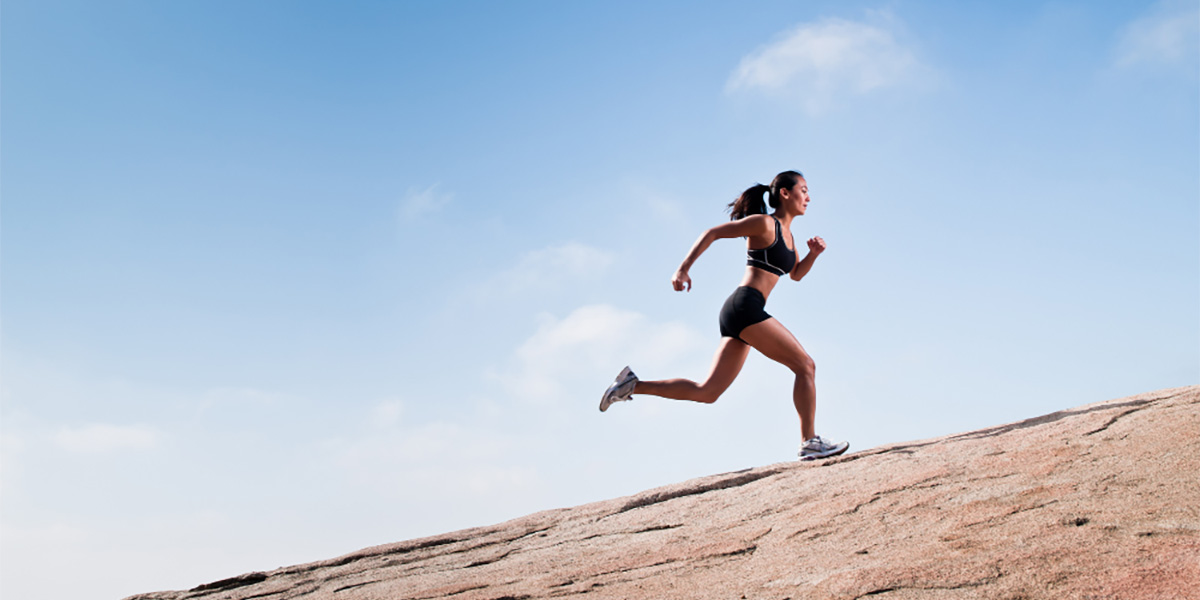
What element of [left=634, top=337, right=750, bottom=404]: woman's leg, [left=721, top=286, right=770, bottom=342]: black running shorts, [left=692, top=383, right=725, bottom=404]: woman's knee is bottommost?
[left=692, top=383, right=725, bottom=404]: woman's knee

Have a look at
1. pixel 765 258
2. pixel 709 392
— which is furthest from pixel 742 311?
pixel 709 392

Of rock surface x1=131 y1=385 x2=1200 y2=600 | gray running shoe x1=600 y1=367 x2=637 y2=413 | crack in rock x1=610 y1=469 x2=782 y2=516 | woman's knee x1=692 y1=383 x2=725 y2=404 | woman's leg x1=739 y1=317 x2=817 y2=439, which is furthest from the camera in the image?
gray running shoe x1=600 y1=367 x2=637 y2=413

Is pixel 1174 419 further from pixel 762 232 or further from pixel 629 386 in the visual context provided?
pixel 629 386

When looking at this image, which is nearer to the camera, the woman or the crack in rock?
the crack in rock

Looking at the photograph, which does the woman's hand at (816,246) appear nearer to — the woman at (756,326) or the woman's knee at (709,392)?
the woman at (756,326)

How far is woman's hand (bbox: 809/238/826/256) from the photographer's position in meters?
6.43

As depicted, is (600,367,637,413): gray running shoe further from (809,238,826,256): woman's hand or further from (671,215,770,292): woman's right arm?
(809,238,826,256): woman's hand

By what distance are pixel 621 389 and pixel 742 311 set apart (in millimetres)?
992

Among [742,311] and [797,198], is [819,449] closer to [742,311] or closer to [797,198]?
[742,311]

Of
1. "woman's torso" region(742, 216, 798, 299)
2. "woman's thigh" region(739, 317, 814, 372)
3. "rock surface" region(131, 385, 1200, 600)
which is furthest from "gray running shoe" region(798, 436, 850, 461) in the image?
"woman's torso" region(742, 216, 798, 299)

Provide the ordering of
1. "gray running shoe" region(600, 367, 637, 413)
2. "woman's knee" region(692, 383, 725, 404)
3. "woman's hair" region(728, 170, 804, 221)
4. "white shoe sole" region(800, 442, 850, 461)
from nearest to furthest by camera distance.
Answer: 1. "white shoe sole" region(800, 442, 850, 461)
2. "woman's knee" region(692, 383, 725, 404)
3. "gray running shoe" region(600, 367, 637, 413)
4. "woman's hair" region(728, 170, 804, 221)

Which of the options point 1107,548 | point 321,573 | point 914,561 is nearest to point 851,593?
point 914,561

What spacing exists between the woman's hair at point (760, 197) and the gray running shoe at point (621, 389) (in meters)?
1.40

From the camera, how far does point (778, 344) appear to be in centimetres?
578
